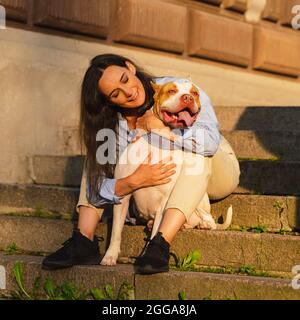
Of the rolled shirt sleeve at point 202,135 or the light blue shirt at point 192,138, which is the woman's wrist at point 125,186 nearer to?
the light blue shirt at point 192,138

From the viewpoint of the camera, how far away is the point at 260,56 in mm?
8430

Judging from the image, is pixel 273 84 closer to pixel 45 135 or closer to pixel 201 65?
pixel 201 65

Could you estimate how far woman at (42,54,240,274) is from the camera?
4.29 m

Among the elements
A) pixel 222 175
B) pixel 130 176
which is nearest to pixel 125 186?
pixel 130 176

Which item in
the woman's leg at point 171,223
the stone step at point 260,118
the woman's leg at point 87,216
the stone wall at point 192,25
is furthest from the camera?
the stone wall at point 192,25

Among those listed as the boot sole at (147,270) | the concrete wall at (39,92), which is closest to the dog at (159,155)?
the boot sole at (147,270)

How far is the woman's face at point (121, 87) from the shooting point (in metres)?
4.44

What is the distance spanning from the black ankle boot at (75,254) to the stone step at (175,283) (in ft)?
0.17

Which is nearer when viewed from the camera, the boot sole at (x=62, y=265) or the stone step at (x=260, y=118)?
the boot sole at (x=62, y=265)

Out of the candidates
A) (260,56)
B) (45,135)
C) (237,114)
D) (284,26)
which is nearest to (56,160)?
(45,135)

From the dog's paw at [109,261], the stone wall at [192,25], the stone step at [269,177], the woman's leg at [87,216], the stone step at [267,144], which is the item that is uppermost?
the stone wall at [192,25]
